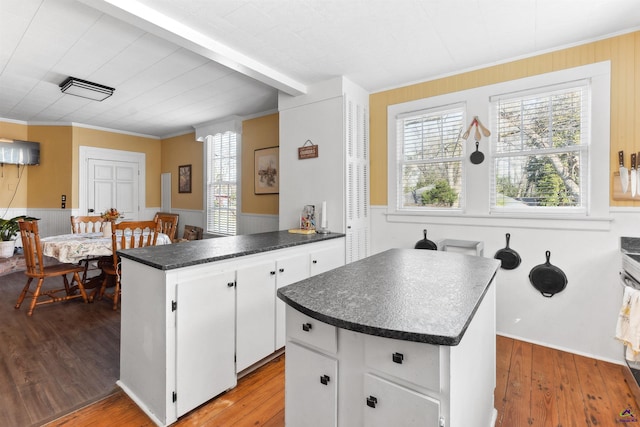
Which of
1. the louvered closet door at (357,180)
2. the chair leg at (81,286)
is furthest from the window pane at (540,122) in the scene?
the chair leg at (81,286)

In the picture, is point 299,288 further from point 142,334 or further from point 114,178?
point 114,178

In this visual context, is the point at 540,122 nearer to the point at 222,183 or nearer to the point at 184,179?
the point at 222,183

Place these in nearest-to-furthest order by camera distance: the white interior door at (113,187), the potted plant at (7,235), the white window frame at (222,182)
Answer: the potted plant at (7,235) → the white window frame at (222,182) → the white interior door at (113,187)

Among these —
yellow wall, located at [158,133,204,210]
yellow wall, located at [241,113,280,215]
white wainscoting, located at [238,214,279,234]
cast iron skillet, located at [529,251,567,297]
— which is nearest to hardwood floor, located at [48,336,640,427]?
cast iron skillet, located at [529,251,567,297]

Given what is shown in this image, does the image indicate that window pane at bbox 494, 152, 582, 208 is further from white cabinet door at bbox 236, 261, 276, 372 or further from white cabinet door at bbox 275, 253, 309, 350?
white cabinet door at bbox 236, 261, 276, 372

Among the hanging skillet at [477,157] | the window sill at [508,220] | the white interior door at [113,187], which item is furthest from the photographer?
the white interior door at [113,187]

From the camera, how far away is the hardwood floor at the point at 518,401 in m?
1.80

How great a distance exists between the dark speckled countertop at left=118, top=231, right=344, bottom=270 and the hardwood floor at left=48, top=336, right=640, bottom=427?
0.90 m

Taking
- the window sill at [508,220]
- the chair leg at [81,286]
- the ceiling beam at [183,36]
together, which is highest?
the ceiling beam at [183,36]

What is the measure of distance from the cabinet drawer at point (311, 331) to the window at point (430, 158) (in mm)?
2541

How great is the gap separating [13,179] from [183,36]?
544 cm

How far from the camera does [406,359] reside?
3.04 ft

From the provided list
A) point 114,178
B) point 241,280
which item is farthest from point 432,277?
point 114,178

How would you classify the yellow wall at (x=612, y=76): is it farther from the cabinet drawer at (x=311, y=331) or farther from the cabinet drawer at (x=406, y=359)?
the cabinet drawer at (x=311, y=331)
